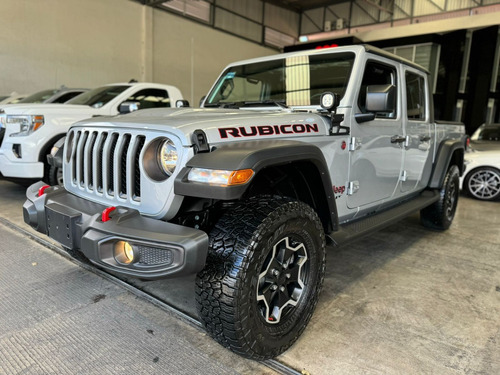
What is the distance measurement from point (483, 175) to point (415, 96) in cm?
389

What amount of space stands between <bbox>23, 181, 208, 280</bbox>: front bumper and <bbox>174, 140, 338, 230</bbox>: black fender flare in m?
0.18

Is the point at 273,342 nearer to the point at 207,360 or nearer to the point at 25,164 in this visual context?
the point at 207,360

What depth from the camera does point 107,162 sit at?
1.93 m

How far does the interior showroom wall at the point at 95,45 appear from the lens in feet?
32.4

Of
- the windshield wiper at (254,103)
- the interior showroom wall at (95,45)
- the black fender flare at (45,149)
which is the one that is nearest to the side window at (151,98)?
the black fender flare at (45,149)

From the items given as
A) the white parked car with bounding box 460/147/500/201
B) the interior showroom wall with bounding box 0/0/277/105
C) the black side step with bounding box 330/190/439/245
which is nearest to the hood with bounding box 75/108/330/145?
the black side step with bounding box 330/190/439/245

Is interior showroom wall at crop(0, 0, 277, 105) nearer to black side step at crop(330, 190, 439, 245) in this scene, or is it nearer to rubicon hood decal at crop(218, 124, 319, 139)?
black side step at crop(330, 190, 439, 245)

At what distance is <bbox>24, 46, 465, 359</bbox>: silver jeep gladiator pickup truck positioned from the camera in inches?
62.0

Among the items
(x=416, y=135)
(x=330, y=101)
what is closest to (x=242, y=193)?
(x=330, y=101)

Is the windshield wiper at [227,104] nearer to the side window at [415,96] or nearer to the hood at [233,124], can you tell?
the hood at [233,124]

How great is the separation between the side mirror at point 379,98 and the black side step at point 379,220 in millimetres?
831

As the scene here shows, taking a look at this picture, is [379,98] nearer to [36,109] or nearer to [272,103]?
[272,103]

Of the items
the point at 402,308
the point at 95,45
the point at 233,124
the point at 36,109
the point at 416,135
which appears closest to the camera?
the point at 233,124

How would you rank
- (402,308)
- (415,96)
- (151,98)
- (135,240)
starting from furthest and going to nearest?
(151,98), (415,96), (402,308), (135,240)
